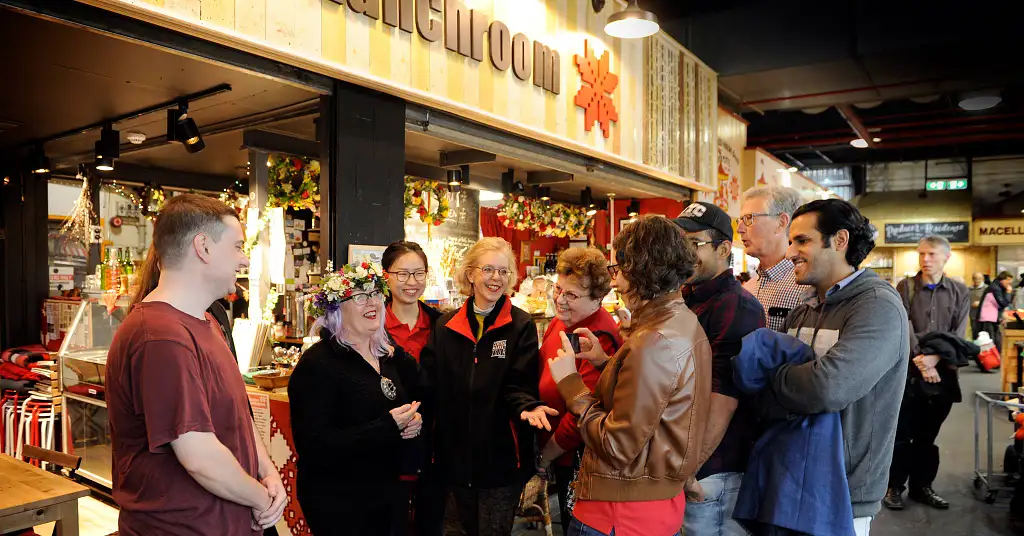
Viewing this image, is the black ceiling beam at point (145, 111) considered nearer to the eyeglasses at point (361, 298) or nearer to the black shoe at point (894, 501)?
the eyeglasses at point (361, 298)

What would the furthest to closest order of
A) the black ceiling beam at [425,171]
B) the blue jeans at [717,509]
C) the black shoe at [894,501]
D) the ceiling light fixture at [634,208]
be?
the ceiling light fixture at [634,208]
the black ceiling beam at [425,171]
the black shoe at [894,501]
the blue jeans at [717,509]

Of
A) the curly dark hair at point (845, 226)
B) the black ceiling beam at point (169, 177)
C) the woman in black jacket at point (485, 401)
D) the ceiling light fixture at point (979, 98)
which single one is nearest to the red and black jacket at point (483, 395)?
the woman in black jacket at point (485, 401)

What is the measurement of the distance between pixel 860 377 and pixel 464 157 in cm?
484

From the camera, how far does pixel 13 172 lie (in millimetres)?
6621

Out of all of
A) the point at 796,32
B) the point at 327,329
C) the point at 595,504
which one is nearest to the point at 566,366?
the point at 595,504

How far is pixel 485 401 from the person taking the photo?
2.83 m

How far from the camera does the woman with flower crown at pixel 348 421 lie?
7.89 ft

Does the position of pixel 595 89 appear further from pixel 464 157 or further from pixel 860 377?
pixel 860 377

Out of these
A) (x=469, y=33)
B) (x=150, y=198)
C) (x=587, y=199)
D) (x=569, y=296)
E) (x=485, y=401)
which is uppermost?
(x=469, y=33)

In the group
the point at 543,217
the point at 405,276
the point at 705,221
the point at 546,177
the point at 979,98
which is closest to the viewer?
the point at 705,221

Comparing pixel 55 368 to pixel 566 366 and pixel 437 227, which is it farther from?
pixel 566 366

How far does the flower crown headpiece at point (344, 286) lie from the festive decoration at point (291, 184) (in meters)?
2.99

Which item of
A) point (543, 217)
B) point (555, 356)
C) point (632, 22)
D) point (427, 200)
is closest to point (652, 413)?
point (555, 356)

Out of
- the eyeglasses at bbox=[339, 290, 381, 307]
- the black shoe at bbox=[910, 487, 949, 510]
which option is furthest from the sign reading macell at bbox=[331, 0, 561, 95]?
the black shoe at bbox=[910, 487, 949, 510]
